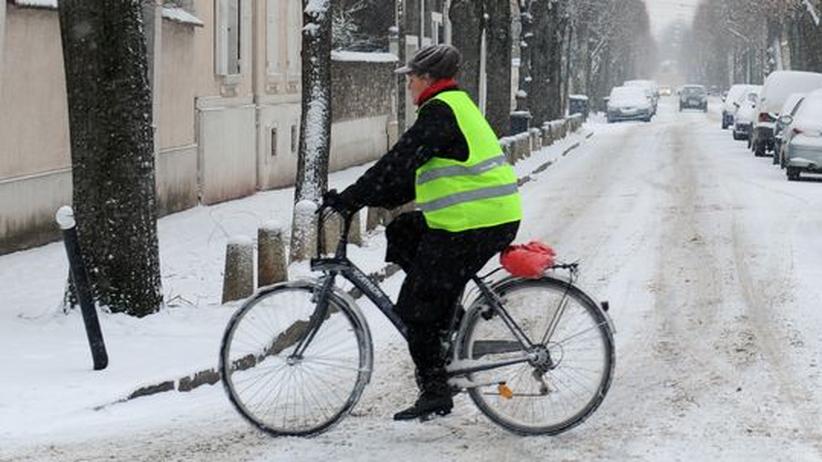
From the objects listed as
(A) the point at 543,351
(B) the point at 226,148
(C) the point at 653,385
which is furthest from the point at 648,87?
(A) the point at 543,351

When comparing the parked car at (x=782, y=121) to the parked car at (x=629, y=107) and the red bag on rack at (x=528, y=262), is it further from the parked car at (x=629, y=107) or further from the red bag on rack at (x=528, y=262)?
the parked car at (x=629, y=107)

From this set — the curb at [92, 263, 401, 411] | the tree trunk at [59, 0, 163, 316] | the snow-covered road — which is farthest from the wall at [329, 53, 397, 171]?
the curb at [92, 263, 401, 411]

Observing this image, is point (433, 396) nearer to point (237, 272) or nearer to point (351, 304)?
point (351, 304)

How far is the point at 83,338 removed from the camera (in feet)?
30.3

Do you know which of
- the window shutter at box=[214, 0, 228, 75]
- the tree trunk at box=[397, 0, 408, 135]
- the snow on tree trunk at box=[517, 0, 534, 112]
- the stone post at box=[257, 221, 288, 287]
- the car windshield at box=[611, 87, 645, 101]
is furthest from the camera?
the car windshield at box=[611, 87, 645, 101]

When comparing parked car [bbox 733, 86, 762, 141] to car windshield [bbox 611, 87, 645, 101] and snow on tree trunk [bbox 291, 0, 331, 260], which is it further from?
snow on tree trunk [bbox 291, 0, 331, 260]

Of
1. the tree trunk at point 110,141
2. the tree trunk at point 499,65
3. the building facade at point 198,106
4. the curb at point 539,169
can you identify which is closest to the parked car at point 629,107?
the curb at point 539,169

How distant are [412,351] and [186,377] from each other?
5.80 feet

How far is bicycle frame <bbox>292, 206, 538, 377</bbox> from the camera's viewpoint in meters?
6.68

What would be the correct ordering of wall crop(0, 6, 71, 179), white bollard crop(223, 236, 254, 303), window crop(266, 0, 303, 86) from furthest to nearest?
1. window crop(266, 0, 303, 86)
2. wall crop(0, 6, 71, 179)
3. white bollard crop(223, 236, 254, 303)

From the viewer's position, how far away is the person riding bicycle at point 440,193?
6.52 m

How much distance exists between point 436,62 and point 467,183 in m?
0.56

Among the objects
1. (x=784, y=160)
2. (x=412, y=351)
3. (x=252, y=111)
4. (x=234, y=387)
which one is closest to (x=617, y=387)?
(x=412, y=351)

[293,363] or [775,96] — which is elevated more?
[775,96]
